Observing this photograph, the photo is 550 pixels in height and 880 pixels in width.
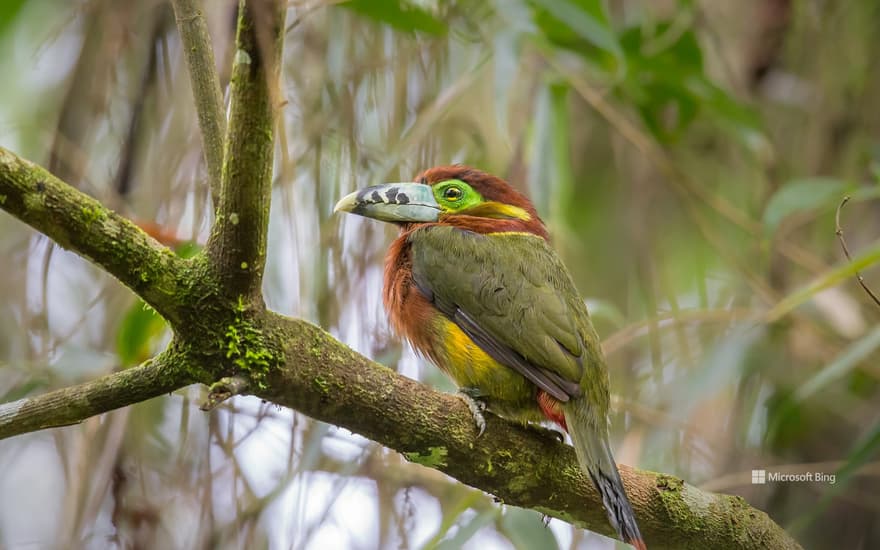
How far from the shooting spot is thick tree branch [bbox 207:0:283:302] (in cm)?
170

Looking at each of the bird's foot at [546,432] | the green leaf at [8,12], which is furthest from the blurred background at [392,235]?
the bird's foot at [546,432]

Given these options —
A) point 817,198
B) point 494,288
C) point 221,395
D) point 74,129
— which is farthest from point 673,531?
point 74,129

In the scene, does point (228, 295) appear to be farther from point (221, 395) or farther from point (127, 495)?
point (127, 495)

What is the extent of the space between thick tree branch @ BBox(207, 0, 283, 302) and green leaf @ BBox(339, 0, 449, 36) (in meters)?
1.81

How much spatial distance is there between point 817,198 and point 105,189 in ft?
9.23

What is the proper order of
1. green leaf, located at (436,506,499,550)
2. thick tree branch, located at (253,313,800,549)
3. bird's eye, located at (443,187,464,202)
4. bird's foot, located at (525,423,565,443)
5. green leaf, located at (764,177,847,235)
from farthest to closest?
green leaf, located at (764,177,847,235) < bird's eye, located at (443,187,464,202) < green leaf, located at (436,506,499,550) < bird's foot, located at (525,423,565,443) < thick tree branch, located at (253,313,800,549)

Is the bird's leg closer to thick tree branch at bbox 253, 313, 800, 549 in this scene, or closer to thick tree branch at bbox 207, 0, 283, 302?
thick tree branch at bbox 253, 313, 800, 549

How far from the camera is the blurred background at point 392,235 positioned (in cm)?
331

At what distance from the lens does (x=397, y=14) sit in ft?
11.7

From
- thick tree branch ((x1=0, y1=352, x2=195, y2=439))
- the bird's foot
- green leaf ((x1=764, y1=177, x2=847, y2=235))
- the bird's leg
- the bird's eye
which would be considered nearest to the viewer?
thick tree branch ((x1=0, y1=352, x2=195, y2=439))

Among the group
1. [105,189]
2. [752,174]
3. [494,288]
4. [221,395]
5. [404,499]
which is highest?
[752,174]

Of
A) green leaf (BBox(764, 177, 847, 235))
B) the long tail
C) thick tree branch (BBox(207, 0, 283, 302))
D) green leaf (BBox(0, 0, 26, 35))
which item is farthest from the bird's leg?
green leaf (BBox(0, 0, 26, 35))

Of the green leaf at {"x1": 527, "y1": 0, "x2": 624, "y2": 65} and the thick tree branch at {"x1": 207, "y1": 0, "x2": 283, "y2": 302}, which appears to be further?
the green leaf at {"x1": 527, "y1": 0, "x2": 624, "y2": 65}

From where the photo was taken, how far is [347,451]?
363 centimetres
